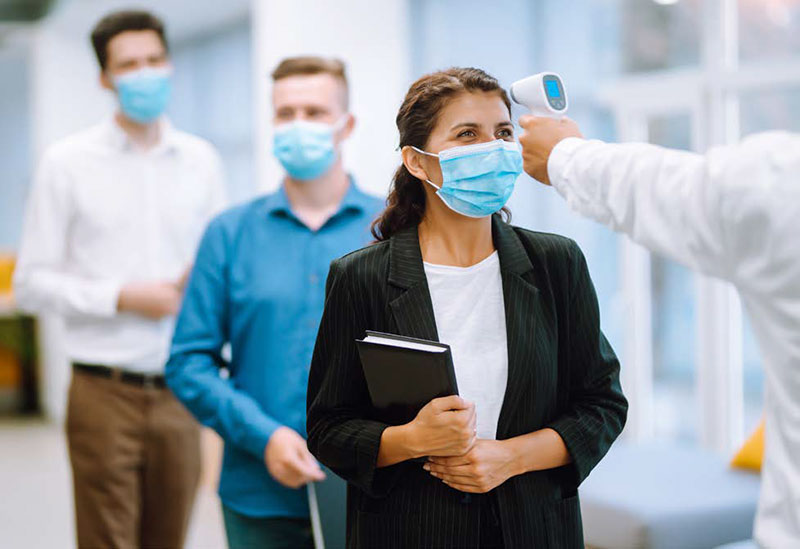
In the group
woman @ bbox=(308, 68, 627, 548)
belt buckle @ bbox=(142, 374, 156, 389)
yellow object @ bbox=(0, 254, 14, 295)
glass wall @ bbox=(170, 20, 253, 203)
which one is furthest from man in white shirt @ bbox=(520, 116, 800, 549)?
yellow object @ bbox=(0, 254, 14, 295)

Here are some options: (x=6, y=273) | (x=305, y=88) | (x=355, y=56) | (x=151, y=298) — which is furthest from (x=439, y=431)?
(x=6, y=273)

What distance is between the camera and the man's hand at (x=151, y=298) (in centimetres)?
269

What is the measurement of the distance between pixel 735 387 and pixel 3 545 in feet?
12.2

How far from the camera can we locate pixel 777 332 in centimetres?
118

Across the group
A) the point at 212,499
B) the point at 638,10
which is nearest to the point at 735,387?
the point at 638,10

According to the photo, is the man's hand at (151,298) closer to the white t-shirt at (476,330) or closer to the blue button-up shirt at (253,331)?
the blue button-up shirt at (253,331)

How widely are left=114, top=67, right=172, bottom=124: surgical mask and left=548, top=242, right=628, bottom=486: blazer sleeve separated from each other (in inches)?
68.7

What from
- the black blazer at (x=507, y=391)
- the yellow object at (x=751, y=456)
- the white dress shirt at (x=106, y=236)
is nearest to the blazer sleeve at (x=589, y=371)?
the black blazer at (x=507, y=391)

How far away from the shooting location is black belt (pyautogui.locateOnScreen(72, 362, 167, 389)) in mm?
2713

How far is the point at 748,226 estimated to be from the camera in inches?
44.8

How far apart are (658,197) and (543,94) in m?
0.27

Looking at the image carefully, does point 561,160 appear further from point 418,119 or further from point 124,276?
point 124,276

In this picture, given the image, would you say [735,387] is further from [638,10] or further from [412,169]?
[412,169]

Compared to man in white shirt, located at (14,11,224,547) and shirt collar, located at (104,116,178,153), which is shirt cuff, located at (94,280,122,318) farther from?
shirt collar, located at (104,116,178,153)
